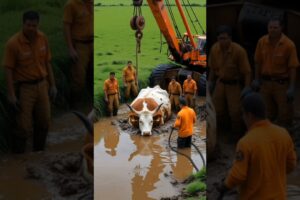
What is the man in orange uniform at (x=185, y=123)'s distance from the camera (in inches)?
384

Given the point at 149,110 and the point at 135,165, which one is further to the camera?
the point at 149,110

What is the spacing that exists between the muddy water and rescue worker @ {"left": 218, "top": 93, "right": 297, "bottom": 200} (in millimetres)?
5380

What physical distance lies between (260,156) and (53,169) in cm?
148

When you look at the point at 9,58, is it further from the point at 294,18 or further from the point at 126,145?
the point at 126,145

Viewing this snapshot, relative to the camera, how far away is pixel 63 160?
354 cm

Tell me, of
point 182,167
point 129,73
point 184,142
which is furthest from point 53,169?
point 129,73

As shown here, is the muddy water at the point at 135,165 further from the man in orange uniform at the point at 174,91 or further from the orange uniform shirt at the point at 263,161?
the orange uniform shirt at the point at 263,161

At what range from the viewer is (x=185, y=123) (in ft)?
32.4

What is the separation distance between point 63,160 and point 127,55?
18.0 meters

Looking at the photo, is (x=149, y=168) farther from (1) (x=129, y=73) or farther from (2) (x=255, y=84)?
(2) (x=255, y=84)

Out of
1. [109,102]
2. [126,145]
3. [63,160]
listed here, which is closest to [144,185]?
[126,145]

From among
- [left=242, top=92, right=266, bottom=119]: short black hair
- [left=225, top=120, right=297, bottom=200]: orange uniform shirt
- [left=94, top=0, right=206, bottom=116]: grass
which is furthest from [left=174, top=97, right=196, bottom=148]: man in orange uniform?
[left=242, top=92, right=266, bottom=119]: short black hair

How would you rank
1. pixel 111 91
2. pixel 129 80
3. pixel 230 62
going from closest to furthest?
pixel 230 62
pixel 111 91
pixel 129 80

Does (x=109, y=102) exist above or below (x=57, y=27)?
below
